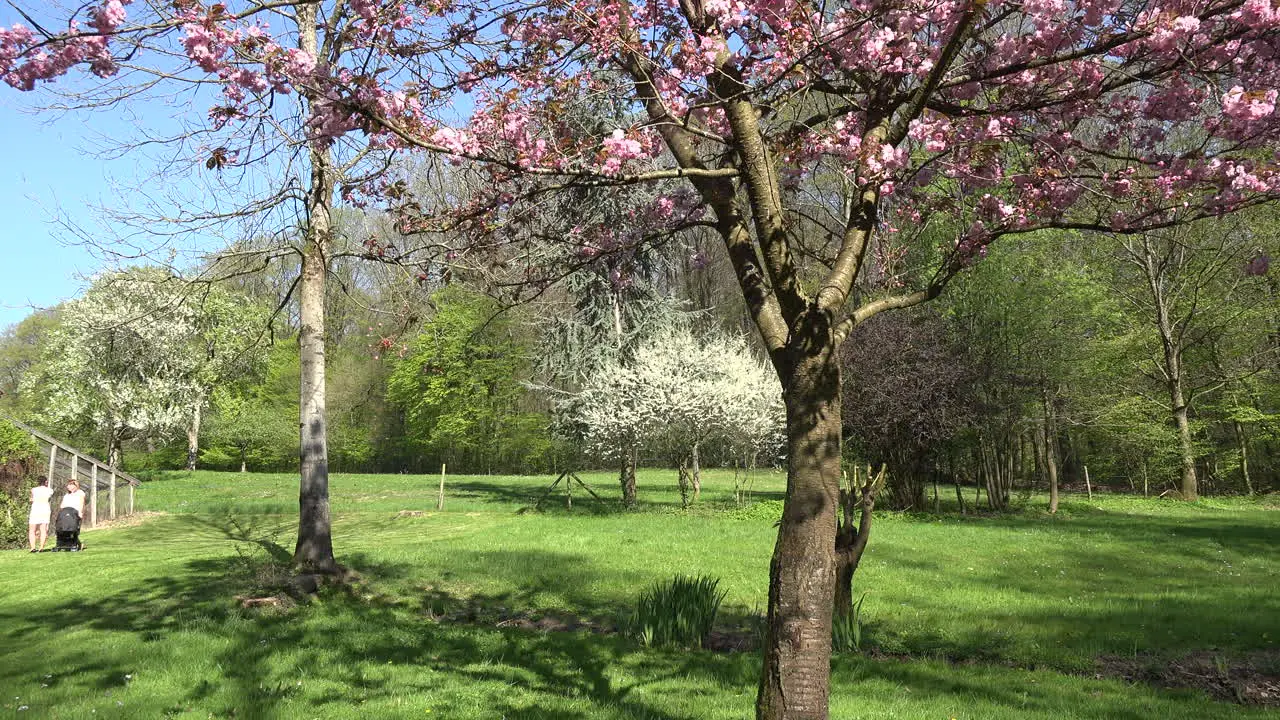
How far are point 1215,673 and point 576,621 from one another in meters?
5.79

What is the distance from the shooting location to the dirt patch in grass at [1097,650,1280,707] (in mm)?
5797

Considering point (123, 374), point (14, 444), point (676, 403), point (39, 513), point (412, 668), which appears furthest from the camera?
point (123, 374)

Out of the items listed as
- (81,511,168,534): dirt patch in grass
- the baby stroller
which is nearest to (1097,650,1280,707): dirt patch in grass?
the baby stroller

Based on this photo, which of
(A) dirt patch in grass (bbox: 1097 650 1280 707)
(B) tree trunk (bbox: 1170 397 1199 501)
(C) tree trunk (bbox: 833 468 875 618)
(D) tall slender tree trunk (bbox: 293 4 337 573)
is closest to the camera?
(A) dirt patch in grass (bbox: 1097 650 1280 707)

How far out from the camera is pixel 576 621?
8.31 m

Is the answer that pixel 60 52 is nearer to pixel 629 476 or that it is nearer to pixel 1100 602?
pixel 1100 602

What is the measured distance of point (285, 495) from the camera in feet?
79.7

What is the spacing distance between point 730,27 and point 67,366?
32412 mm

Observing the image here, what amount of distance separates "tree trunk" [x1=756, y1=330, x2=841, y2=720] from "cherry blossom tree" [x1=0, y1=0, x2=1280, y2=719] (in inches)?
0.4

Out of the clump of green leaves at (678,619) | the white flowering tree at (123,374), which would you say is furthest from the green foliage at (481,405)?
the clump of green leaves at (678,619)

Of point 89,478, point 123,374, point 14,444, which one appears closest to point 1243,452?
point 89,478

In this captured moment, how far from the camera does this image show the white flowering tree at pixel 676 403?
62.4ft

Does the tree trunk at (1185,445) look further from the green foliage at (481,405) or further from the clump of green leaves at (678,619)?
the green foliage at (481,405)

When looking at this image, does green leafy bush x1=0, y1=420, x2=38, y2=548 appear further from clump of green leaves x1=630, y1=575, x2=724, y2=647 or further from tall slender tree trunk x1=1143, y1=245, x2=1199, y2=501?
tall slender tree trunk x1=1143, y1=245, x2=1199, y2=501
